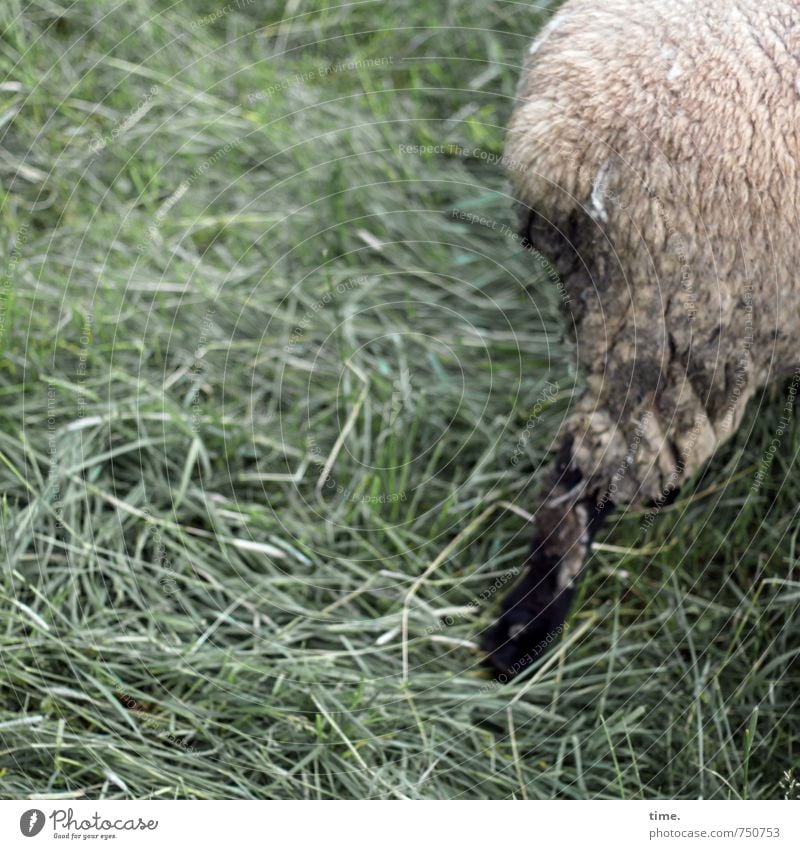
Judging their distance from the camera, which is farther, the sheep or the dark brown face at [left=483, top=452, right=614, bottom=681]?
the dark brown face at [left=483, top=452, right=614, bottom=681]

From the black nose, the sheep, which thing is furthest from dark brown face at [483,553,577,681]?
the sheep

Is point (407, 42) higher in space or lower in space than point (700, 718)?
higher

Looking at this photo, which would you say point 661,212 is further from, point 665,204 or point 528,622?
point 528,622

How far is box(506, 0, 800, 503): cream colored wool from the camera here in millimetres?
1206

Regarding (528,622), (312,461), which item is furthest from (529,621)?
(312,461)

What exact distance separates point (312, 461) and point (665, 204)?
88 centimetres

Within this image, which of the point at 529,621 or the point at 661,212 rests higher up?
the point at 661,212

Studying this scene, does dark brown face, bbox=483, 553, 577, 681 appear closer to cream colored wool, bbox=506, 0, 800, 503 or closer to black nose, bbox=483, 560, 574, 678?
black nose, bbox=483, 560, 574, 678

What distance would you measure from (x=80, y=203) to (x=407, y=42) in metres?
0.87

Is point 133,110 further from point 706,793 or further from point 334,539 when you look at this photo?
point 706,793

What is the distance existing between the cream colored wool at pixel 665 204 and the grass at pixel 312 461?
35 cm

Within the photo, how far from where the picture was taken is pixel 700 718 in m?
1.53

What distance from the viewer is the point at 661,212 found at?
1235mm
